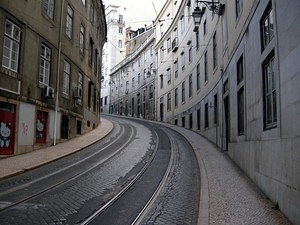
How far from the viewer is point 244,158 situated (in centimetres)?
1144

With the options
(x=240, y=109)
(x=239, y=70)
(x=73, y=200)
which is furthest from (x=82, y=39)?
(x=73, y=200)

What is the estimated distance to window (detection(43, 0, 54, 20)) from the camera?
18.2m

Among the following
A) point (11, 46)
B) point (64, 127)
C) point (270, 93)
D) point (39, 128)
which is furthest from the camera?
point (64, 127)

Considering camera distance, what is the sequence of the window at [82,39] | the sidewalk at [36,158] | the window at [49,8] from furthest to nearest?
1. the window at [82,39]
2. the window at [49,8]
3. the sidewalk at [36,158]

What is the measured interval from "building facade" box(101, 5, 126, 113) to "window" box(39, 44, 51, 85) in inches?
2162

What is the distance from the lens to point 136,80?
57438 millimetres

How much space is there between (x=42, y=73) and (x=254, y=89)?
11.3 meters

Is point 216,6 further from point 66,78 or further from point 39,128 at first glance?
point 39,128

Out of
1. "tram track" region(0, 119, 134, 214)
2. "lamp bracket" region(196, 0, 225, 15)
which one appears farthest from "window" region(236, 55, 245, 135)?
"lamp bracket" region(196, 0, 225, 15)

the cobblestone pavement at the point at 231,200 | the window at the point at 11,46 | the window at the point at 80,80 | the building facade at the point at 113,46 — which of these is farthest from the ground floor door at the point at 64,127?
the building facade at the point at 113,46

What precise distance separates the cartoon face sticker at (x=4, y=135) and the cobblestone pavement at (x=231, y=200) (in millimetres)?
7568

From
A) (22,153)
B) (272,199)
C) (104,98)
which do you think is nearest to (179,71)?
(22,153)

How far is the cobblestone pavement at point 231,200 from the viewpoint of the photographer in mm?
6609

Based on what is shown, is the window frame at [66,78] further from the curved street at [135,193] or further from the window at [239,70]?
the window at [239,70]
